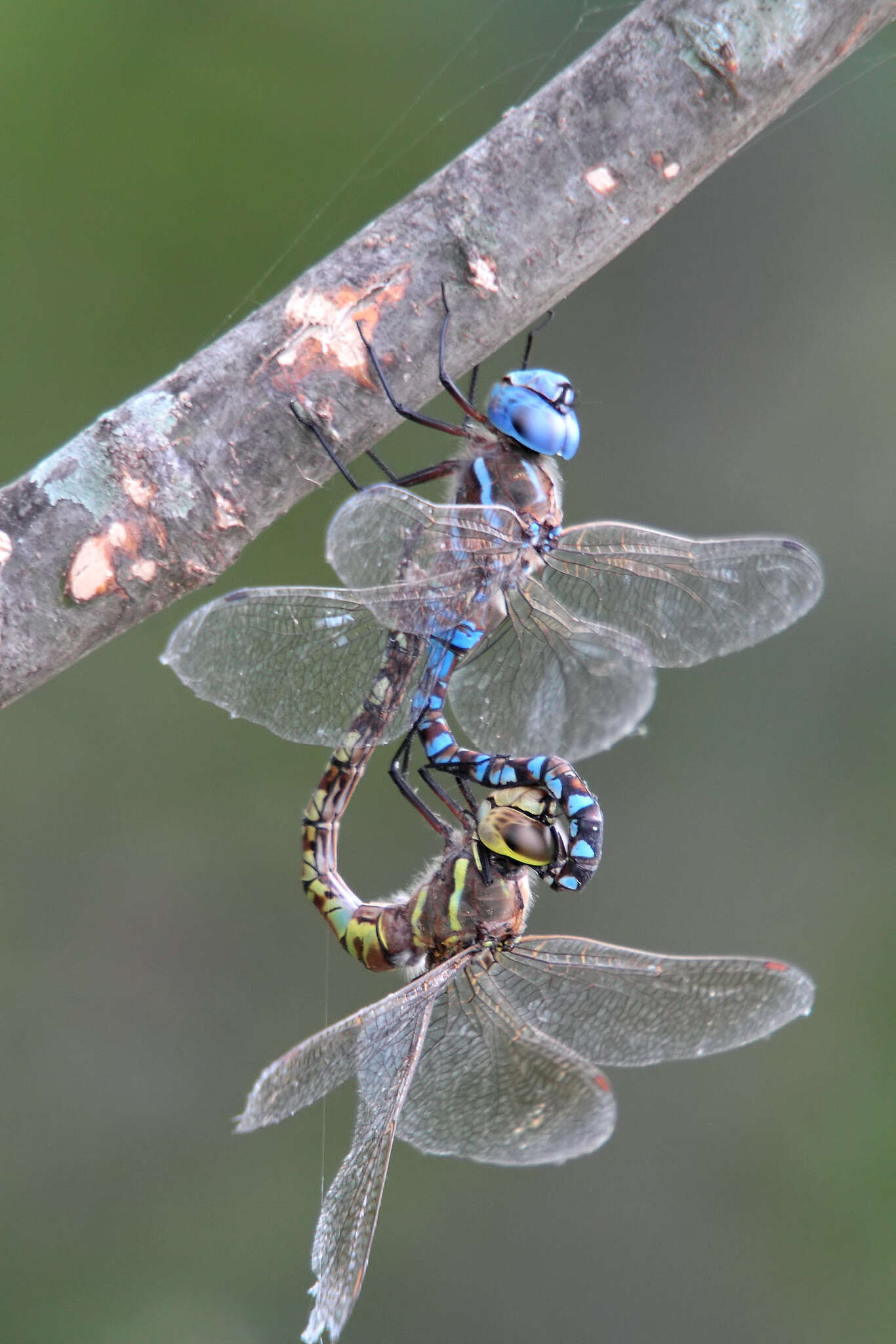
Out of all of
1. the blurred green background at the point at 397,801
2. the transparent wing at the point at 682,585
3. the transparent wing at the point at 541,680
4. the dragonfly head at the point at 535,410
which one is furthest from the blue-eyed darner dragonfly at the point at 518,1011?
the blurred green background at the point at 397,801

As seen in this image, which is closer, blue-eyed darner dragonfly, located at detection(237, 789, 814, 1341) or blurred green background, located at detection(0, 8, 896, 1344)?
blue-eyed darner dragonfly, located at detection(237, 789, 814, 1341)

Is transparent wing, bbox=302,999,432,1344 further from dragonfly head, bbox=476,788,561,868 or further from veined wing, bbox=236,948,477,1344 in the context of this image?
dragonfly head, bbox=476,788,561,868

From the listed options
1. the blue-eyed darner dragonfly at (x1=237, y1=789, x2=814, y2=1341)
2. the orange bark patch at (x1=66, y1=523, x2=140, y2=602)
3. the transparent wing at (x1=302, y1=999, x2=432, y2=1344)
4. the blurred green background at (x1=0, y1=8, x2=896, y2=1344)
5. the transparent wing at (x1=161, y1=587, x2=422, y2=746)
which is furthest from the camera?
the blurred green background at (x1=0, y1=8, x2=896, y2=1344)

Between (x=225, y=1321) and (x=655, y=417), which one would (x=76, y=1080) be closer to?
(x=225, y=1321)

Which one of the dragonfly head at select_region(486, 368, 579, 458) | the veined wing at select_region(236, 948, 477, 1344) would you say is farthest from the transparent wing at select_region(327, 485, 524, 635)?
the veined wing at select_region(236, 948, 477, 1344)

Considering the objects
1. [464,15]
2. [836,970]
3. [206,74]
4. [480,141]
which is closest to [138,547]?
[480,141]

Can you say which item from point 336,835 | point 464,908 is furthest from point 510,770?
point 336,835

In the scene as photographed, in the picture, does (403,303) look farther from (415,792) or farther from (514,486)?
(415,792)

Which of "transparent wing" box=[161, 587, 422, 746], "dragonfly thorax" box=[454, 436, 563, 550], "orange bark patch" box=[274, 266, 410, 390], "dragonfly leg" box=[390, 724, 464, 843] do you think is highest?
"dragonfly thorax" box=[454, 436, 563, 550]
